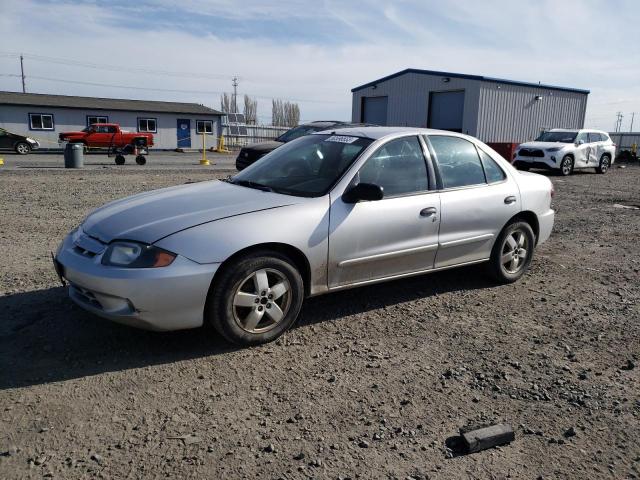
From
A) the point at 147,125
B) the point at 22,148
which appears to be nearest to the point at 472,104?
the point at 147,125

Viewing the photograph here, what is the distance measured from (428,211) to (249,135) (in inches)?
1997

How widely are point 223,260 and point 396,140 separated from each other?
2.00m

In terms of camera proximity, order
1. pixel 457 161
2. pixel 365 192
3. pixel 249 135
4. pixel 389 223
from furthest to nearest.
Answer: pixel 249 135 < pixel 457 161 < pixel 389 223 < pixel 365 192

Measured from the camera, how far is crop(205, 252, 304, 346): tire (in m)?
3.62

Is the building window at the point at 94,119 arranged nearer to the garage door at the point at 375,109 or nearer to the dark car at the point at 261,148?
the garage door at the point at 375,109

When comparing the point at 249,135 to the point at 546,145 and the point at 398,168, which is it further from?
the point at 398,168

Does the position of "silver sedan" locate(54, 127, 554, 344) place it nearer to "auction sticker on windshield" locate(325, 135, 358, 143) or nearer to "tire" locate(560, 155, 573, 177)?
"auction sticker on windshield" locate(325, 135, 358, 143)

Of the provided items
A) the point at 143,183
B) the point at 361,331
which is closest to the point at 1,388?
the point at 361,331

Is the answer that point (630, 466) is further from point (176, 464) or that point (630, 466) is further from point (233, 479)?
point (176, 464)

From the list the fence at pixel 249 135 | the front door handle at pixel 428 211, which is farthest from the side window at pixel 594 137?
the fence at pixel 249 135

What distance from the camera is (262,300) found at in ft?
12.4

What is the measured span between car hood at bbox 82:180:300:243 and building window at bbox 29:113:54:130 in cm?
3583

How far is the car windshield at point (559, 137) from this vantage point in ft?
66.6

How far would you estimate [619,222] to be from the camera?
31.1 feet
